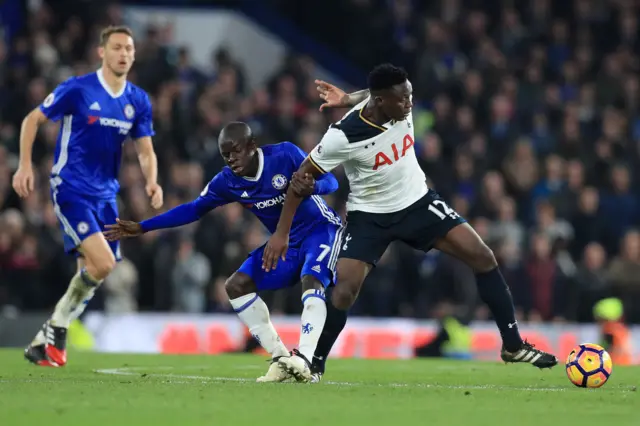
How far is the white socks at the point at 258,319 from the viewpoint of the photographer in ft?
30.1

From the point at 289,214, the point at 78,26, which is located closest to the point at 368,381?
the point at 289,214

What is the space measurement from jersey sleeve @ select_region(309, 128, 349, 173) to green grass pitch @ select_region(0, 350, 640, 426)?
4.95 feet

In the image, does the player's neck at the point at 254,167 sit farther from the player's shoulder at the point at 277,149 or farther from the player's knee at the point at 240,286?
the player's knee at the point at 240,286

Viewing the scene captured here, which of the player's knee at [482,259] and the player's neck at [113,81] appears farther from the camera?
→ the player's neck at [113,81]

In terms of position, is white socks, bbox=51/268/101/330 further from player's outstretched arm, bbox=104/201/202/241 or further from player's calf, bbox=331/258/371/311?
player's calf, bbox=331/258/371/311

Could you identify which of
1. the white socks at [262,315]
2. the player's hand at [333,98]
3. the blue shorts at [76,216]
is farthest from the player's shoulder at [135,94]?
the white socks at [262,315]

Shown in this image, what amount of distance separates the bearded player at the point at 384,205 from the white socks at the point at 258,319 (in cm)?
35

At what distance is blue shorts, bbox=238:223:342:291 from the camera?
29.8 ft

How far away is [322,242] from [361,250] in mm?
298

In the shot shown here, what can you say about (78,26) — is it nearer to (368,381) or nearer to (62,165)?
(62,165)

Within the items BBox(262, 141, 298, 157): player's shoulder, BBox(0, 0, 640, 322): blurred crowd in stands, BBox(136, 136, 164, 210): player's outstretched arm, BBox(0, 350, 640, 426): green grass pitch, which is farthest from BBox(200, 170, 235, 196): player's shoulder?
BBox(0, 0, 640, 322): blurred crowd in stands

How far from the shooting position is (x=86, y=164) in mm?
10648

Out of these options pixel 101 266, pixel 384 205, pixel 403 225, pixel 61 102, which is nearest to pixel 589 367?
pixel 403 225

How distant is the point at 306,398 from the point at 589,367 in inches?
90.3
